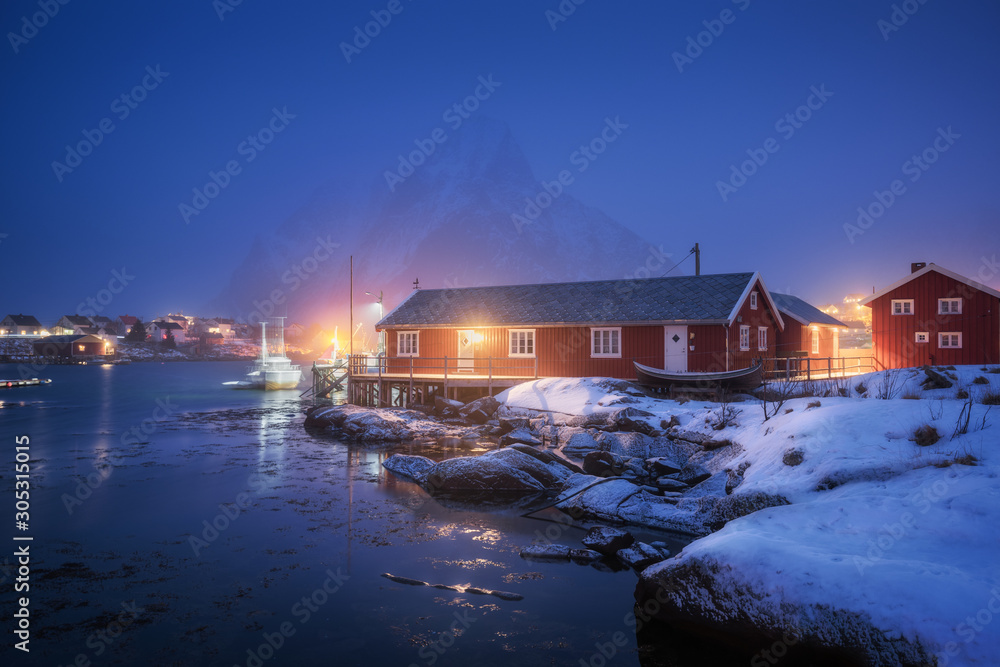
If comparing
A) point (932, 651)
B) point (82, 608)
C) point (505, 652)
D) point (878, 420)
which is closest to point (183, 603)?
point (82, 608)

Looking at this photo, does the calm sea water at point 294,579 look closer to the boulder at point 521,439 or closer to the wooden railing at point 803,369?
the boulder at point 521,439

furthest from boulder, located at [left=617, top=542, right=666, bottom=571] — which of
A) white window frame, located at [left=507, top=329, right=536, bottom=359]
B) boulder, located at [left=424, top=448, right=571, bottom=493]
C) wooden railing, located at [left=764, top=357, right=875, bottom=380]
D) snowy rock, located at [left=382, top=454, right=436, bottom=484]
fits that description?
white window frame, located at [left=507, top=329, right=536, bottom=359]

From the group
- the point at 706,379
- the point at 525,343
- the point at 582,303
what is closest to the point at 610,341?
the point at 582,303

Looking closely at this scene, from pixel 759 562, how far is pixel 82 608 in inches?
322

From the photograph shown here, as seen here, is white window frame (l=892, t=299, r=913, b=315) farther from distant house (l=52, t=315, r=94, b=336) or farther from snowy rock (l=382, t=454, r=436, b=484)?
distant house (l=52, t=315, r=94, b=336)

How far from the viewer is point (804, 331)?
33.4 meters

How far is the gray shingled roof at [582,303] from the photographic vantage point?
82.1ft

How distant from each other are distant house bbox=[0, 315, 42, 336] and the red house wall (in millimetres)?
172447

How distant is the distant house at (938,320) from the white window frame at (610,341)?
13734 millimetres

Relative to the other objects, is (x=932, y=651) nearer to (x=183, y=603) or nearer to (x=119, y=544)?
(x=183, y=603)

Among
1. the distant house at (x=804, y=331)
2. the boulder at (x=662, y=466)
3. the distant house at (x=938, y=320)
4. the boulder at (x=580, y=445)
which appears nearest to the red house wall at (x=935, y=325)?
the distant house at (x=938, y=320)

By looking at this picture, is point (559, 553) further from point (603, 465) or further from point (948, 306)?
point (948, 306)

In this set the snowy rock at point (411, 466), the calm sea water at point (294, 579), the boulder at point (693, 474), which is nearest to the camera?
the calm sea water at point (294, 579)

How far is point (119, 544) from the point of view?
1001 centimetres
